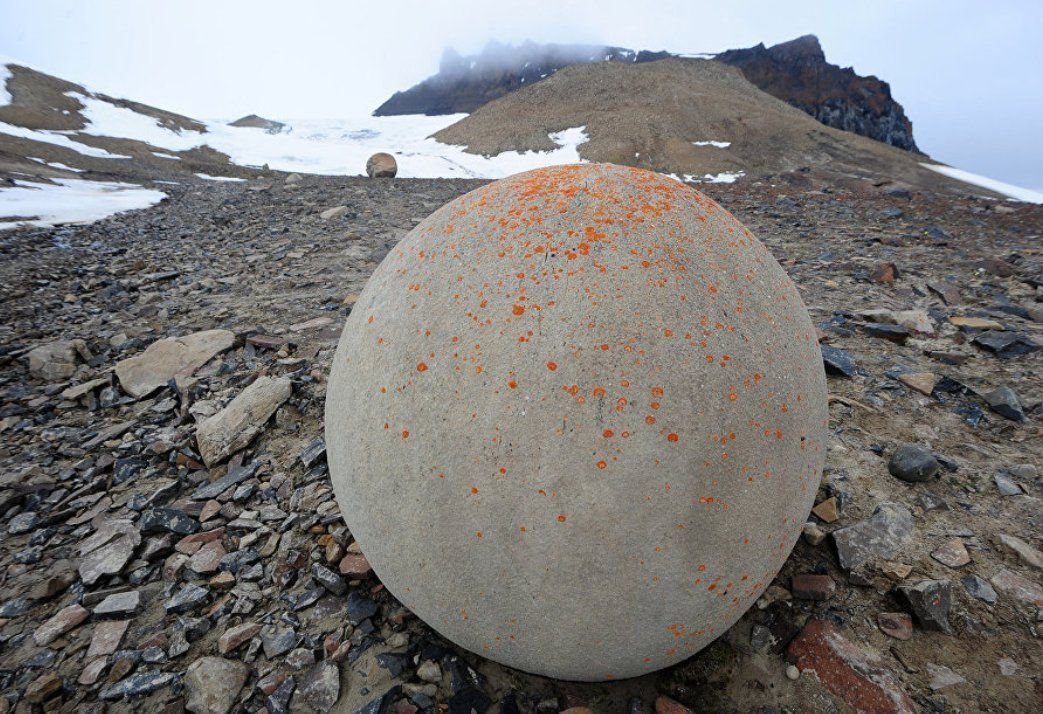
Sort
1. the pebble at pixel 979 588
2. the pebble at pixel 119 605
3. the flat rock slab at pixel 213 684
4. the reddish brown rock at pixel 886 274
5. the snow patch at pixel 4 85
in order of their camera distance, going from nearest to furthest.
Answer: the flat rock slab at pixel 213 684 → the pebble at pixel 979 588 → the pebble at pixel 119 605 → the reddish brown rock at pixel 886 274 → the snow patch at pixel 4 85

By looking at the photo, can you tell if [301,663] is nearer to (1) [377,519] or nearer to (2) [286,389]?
(1) [377,519]

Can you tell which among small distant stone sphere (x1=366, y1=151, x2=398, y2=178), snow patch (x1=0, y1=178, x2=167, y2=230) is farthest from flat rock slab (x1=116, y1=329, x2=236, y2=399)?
small distant stone sphere (x1=366, y1=151, x2=398, y2=178)

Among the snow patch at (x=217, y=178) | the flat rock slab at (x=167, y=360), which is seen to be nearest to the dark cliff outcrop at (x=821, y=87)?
the snow patch at (x=217, y=178)

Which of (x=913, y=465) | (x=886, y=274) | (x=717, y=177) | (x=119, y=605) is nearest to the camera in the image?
(x=119, y=605)

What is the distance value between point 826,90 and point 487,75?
165ft

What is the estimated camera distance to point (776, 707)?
1.97 metres

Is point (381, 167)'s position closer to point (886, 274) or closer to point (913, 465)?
point (886, 274)

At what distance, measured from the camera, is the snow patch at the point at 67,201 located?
416 inches


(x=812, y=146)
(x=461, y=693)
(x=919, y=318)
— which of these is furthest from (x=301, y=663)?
(x=812, y=146)

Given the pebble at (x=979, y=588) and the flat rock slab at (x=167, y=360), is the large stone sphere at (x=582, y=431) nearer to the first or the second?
the pebble at (x=979, y=588)

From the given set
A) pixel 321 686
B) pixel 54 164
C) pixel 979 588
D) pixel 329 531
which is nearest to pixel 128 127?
pixel 54 164

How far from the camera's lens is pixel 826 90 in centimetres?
5306

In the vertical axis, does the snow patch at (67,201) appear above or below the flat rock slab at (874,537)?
above

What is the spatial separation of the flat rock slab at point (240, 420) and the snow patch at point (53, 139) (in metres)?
26.1
